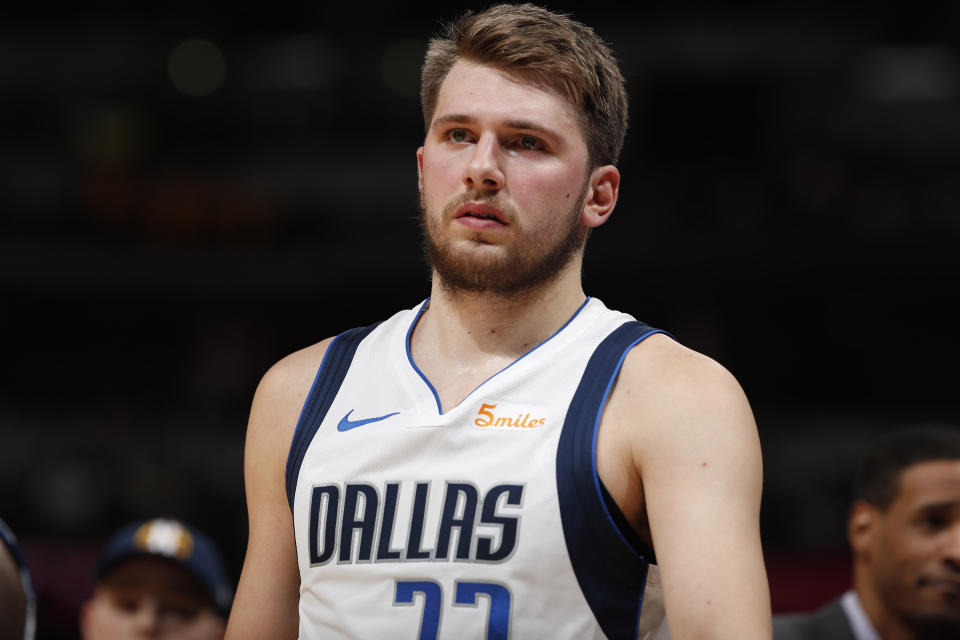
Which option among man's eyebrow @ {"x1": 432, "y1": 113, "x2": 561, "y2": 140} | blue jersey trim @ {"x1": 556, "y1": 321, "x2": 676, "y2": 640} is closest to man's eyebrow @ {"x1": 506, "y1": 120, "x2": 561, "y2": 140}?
man's eyebrow @ {"x1": 432, "y1": 113, "x2": 561, "y2": 140}

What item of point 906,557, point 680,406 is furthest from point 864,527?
point 680,406

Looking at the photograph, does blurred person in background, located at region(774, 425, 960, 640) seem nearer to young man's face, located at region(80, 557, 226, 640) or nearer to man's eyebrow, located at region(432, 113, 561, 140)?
young man's face, located at region(80, 557, 226, 640)

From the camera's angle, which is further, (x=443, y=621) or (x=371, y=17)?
(x=371, y=17)

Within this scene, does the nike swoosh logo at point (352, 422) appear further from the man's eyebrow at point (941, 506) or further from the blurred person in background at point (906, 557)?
the man's eyebrow at point (941, 506)

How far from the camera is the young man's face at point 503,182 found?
7.97 feet

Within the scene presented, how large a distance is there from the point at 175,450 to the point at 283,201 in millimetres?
3621

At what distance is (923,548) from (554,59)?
257 cm

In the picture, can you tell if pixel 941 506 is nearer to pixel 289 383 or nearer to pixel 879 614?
pixel 879 614

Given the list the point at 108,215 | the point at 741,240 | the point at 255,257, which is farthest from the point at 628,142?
Answer: the point at 108,215

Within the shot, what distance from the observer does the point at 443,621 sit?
2199 mm

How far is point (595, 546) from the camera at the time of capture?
2.18 metres

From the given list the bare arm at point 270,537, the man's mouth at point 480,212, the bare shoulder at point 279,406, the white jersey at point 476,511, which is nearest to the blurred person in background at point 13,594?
the bare arm at point 270,537

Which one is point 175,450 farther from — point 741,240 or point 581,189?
point 581,189

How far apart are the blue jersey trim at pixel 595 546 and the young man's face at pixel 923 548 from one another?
2231 mm
